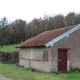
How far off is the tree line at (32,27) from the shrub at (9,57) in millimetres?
34259

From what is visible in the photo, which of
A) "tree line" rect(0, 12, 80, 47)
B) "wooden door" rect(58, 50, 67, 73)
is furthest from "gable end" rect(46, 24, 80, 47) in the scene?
"tree line" rect(0, 12, 80, 47)

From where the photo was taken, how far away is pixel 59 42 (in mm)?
22578

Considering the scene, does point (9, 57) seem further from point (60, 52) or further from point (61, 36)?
point (61, 36)

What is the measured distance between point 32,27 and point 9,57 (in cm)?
4663

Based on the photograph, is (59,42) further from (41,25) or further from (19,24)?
(19,24)

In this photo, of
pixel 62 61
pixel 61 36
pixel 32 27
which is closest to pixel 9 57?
pixel 62 61

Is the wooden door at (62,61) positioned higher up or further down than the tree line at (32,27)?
further down

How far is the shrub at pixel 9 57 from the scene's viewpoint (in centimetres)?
3900

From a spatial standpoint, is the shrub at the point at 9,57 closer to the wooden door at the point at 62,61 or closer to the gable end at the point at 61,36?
the wooden door at the point at 62,61

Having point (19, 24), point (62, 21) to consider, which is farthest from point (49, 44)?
point (19, 24)

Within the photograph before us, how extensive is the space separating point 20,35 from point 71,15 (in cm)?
2123

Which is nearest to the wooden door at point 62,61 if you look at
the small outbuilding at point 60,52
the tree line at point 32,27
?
the small outbuilding at point 60,52

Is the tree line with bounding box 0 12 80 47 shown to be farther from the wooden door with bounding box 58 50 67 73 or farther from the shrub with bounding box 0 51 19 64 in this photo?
the wooden door with bounding box 58 50 67 73

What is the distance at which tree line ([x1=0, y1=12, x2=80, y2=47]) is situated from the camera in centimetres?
7500
